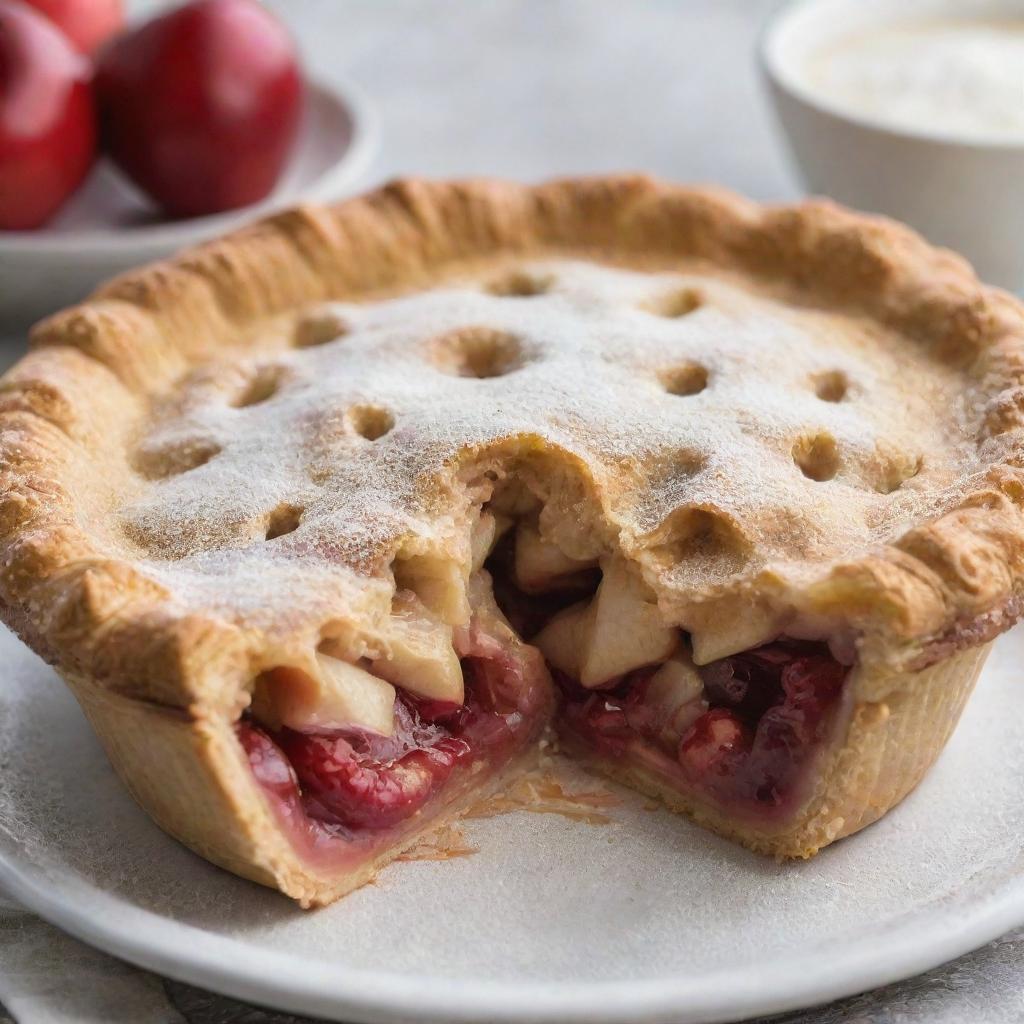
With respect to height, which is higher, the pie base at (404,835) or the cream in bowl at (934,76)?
the pie base at (404,835)

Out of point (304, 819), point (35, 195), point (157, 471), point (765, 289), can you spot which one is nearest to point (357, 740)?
point (304, 819)

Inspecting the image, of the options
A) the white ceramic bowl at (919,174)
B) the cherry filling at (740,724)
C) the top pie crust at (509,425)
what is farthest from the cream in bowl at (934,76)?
the cherry filling at (740,724)

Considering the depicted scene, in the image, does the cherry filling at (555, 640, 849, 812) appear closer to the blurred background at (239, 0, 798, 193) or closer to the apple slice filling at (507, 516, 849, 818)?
the apple slice filling at (507, 516, 849, 818)

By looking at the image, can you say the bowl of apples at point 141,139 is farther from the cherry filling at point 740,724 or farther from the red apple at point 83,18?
the cherry filling at point 740,724

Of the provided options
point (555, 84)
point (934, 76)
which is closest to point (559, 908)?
point (934, 76)

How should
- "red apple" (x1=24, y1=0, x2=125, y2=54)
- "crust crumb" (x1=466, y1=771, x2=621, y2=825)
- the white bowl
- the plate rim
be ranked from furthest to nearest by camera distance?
"red apple" (x1=24, y1=0, x2=125, y2=54) → the white bowl → "crust crumb" (x1=466, y1=771, x2=621, y2=825) → the plate rim

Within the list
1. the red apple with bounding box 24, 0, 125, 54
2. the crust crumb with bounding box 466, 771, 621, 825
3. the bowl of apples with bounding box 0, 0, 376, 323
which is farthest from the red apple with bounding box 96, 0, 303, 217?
the crust crumb with bounding box 466, 771, 621, 825
